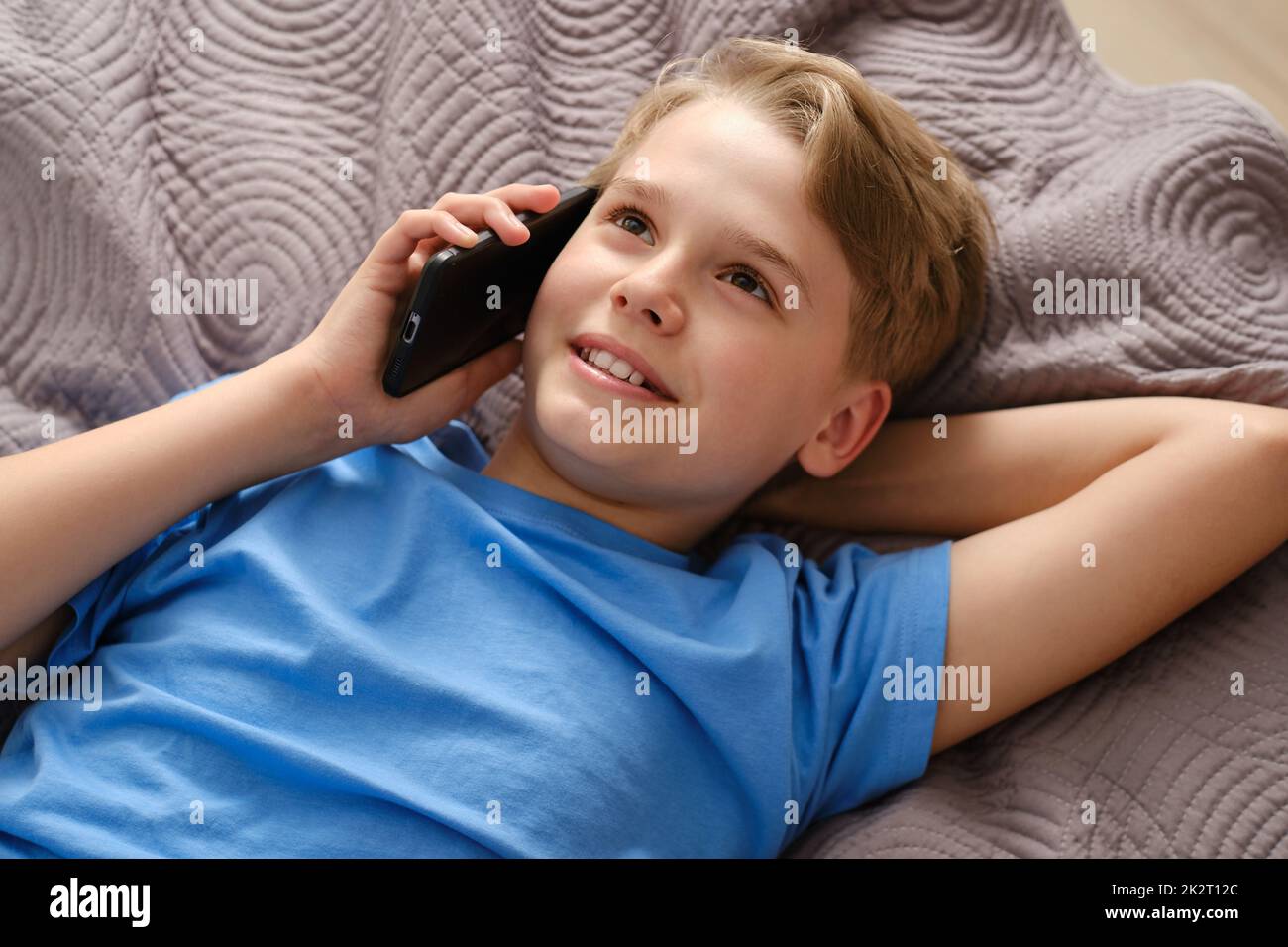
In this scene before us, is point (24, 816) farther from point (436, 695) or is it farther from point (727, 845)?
point (727, 845)

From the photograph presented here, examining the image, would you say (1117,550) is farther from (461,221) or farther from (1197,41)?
(1197,41)

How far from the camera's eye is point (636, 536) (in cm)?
100

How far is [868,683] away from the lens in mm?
932

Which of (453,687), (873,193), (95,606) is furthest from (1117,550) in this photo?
(95,606)

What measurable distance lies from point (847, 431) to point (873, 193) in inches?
7.9

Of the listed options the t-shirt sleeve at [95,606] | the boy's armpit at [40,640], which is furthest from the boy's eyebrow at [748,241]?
the boy's armpit at [40,640]

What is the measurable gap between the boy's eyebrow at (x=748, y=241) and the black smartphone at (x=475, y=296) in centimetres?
9

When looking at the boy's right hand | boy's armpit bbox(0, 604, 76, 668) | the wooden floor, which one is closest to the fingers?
the boy's right hand

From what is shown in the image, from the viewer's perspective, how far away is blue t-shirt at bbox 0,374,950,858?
0.81 meters

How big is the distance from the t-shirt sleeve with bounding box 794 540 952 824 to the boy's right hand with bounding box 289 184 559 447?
1.21ft

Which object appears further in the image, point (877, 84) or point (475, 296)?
point (877, 84)

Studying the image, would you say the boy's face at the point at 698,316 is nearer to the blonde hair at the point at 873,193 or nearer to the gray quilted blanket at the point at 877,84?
the blonde hair at the point at 873,193

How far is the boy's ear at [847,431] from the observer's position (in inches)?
40.3

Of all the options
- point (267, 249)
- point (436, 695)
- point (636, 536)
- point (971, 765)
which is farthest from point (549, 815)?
point (267, 249)
